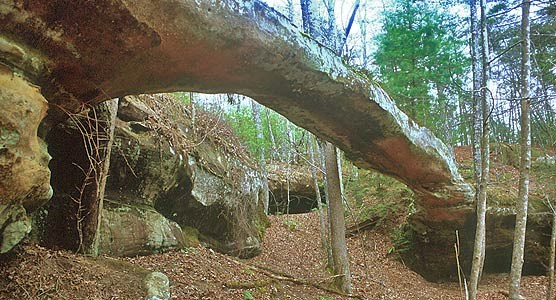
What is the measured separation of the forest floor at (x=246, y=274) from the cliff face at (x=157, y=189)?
1.54 ft

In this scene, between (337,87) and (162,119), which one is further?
(162,119)

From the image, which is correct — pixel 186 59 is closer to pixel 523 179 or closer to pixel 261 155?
pixel 523 179

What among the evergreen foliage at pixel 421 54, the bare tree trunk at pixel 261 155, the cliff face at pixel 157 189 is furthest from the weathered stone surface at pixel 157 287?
the evergreen foliage at pixel 421 54

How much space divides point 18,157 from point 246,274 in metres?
4.67

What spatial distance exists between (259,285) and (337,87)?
3.64 m

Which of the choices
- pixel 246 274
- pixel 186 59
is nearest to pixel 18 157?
pixel 186 59

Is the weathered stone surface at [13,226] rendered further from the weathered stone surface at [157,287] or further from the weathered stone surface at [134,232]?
the weathered stone surface at [134,232]

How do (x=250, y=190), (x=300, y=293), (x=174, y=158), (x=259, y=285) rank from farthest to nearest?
(x=250, y=190), (x=174, y=158), (x=300, y=293), (x=259, y=285)

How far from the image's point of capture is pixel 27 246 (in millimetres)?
4168

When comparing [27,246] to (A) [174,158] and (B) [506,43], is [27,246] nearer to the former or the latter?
(A) [174,158]

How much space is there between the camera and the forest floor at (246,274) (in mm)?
3918

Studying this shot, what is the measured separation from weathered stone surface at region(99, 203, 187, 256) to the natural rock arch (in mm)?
2298

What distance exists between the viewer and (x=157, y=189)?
7.08 m

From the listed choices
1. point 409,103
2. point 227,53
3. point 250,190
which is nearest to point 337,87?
point 227,53
